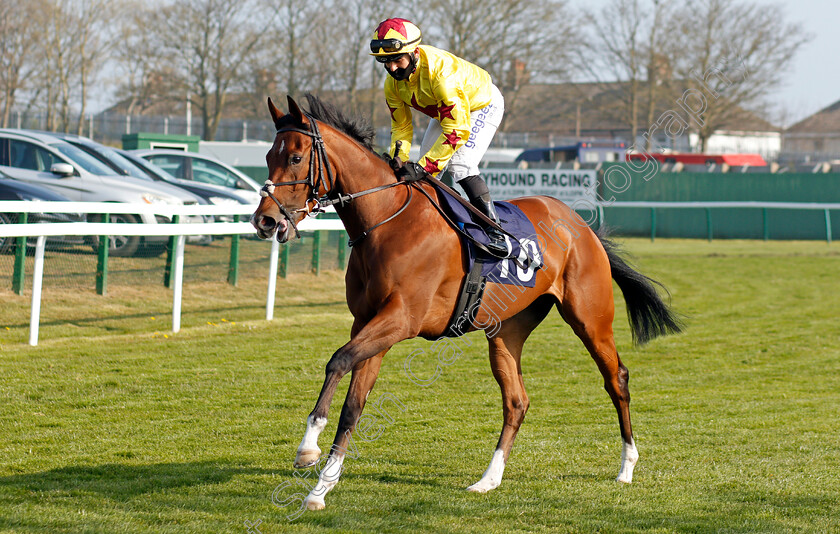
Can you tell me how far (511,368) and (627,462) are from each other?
0.78m

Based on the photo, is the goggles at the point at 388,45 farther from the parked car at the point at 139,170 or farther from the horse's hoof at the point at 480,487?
the parked car at the point at 139,170

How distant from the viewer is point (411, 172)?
4.32 metres

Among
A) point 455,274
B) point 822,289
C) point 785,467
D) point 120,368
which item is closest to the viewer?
point 455,274

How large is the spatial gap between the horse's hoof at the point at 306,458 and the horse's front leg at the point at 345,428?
0.88ft

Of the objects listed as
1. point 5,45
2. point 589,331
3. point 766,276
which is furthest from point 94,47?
point 589,331

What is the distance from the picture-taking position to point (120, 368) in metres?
6.84

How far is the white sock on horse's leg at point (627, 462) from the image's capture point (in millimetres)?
4459

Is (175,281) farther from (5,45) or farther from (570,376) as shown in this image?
(5,45)

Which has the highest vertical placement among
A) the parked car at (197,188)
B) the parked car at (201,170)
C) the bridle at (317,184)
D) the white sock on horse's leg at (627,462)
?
the parked car at (201,170)

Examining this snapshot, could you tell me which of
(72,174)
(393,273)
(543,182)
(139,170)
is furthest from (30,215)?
(543,182)

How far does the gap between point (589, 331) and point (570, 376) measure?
242 centimetres

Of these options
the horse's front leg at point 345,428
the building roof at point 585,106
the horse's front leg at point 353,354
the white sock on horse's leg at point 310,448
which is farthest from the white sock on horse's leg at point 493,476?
the building roof at point 585,106

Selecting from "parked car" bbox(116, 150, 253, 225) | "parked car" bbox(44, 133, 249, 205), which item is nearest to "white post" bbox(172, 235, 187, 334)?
"parked car" bbox(44, 133, 249, 205)

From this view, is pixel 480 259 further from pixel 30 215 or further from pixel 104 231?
pixel 30 215
